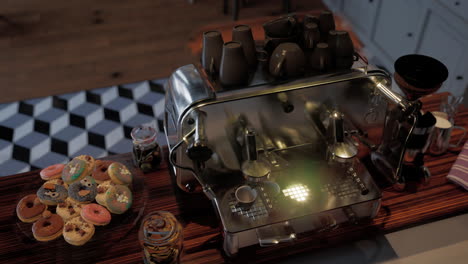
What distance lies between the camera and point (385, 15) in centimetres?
271

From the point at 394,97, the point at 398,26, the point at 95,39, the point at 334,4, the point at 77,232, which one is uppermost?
the point at 394,97

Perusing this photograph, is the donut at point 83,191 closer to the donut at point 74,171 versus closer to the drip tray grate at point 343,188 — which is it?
the donut at point 74,171

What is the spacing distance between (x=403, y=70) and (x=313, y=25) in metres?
0.26

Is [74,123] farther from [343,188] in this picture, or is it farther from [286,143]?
[343,188]

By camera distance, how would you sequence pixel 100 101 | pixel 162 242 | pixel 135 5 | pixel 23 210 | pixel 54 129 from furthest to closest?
pixel 135 5 < pixel 100 101 < pixel 54 129 < pixel 23 210 < pixel 162 242

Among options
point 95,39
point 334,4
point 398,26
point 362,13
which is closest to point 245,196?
point 398,26

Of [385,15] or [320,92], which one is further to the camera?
[385,15]

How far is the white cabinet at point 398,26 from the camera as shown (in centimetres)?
245

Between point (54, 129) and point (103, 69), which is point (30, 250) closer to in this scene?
point (54, 129)

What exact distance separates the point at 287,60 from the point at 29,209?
709 mm

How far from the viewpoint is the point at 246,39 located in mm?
1033

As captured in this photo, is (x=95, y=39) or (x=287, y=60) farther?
(x=95, y=39)

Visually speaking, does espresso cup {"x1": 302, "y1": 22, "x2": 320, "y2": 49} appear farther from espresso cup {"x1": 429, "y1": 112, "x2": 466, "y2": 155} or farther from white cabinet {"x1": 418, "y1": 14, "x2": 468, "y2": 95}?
white cabinet {"x1": 418, "y1": 14, "x2": 468, "y2": 95}

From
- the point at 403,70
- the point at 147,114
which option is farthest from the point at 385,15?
the point at 403,70
